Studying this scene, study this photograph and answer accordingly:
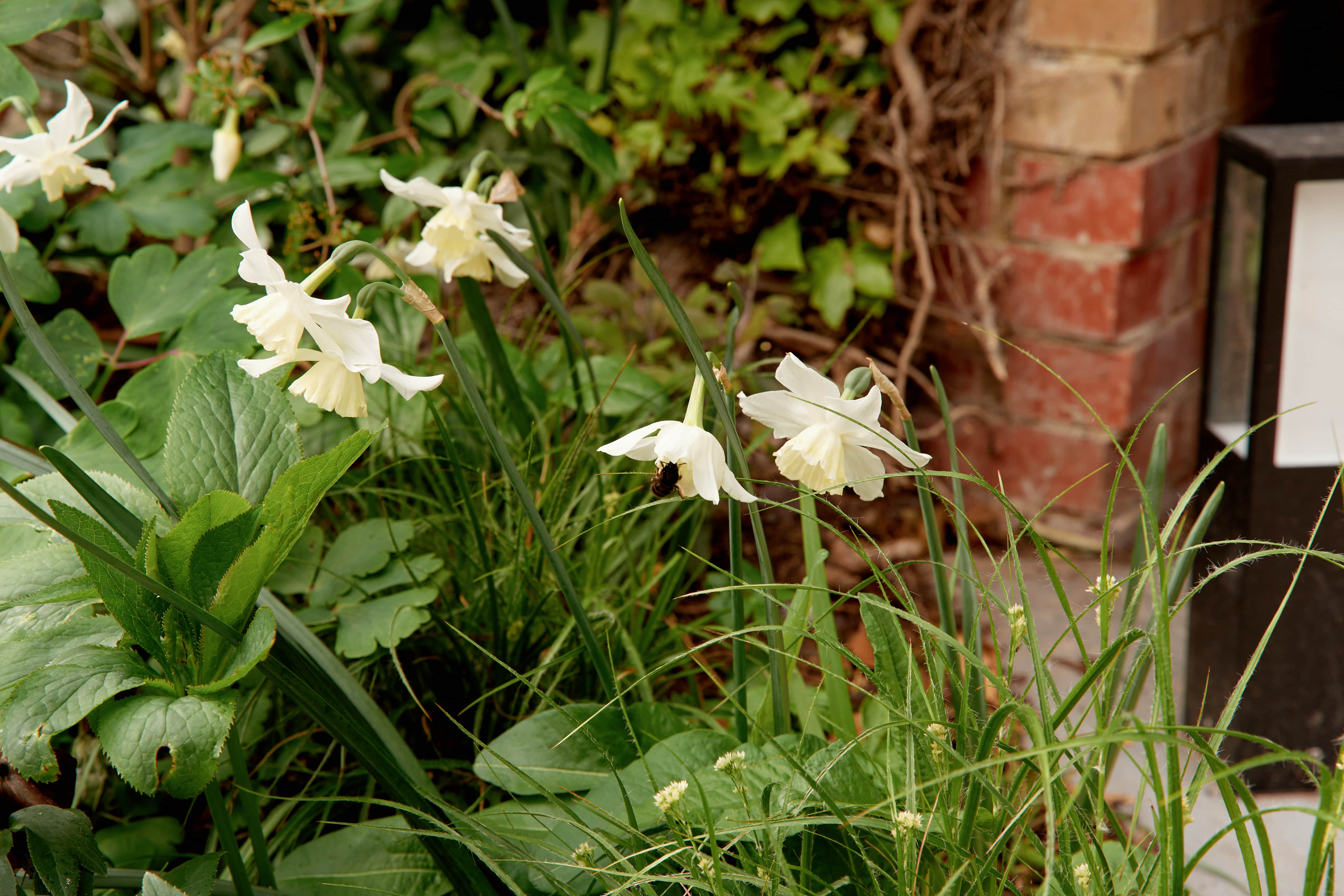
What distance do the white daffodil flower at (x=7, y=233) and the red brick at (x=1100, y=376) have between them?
1.29 meters

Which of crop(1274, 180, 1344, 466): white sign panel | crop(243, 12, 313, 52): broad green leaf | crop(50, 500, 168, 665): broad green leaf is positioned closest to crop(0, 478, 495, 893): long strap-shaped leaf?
crop(50, 500, 168, 665): broad green leaf

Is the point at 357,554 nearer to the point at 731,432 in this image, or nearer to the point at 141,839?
the point at 141,839

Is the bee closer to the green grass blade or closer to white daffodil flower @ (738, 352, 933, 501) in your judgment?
white daffodil flower @ (738, 352, 933, 501)

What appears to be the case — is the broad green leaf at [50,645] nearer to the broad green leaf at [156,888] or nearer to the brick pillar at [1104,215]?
the broad green leaf at [156,888]

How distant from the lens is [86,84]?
1635mm

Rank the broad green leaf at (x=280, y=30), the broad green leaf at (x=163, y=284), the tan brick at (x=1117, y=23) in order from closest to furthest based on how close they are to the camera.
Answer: the broad green leaf at (x=163, y=284) → the broad green leaf at (x=280, y=30) → the tan brick at (x=1117, y=23)

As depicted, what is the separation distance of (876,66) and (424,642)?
1.16m

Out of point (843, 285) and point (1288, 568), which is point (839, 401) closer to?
point (1288, 568)

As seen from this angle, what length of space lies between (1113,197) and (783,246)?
485mm

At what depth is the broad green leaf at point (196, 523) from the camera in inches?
22.9

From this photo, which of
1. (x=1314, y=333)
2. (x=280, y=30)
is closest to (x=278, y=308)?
(x=280, y=30)

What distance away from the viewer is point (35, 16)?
0.98 m

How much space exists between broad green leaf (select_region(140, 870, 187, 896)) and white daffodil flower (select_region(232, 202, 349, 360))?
0.92 feet

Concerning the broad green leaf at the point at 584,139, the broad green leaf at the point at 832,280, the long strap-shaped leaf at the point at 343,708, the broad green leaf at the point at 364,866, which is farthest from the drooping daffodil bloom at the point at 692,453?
the broad green leaf at the point at 832,280
